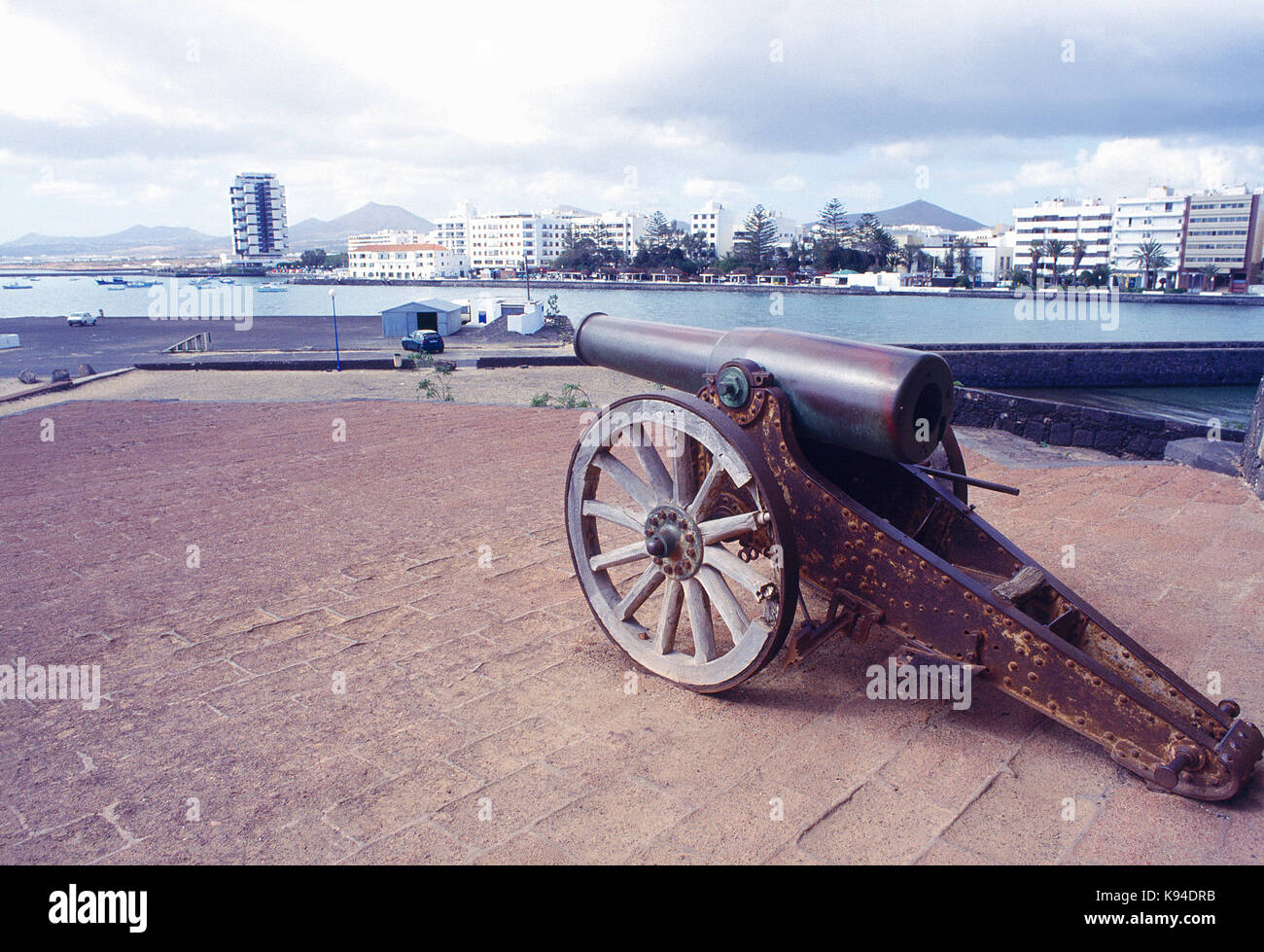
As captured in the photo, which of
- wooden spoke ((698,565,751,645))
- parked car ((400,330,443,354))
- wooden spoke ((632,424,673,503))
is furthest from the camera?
parked car ((400,330,443,354))

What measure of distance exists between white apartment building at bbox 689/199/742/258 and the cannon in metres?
168

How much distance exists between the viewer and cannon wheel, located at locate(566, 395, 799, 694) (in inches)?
115

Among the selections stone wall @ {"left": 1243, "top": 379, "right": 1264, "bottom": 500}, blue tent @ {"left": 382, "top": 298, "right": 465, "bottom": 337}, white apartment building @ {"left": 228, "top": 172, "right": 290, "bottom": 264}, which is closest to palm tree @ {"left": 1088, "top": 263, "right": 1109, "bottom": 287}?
blue tent @ {"left": 382, "top": 298, "right": 465, "bottom": 337}

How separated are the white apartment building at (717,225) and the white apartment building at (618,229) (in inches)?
406

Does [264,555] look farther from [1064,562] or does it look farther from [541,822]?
[1064,562]

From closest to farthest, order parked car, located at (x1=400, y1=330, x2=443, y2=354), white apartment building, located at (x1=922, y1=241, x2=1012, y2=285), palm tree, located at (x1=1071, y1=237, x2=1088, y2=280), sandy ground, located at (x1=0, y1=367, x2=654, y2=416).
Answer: sandy ground, located at (x1=0, y1=367, x2=654, y2=416), parked car, located at (x1=400, y1=330, x2=443, y2=354), palm tree, located at (x1=1071, y1=237, x2=1088, y2=280), white apartment building, located at (x1=922, y1=241, x2=1012, y2=285)

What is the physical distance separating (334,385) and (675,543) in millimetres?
17896

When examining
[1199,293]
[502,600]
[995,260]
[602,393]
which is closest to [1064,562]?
[502,600]

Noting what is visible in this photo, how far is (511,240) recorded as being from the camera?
17425cm

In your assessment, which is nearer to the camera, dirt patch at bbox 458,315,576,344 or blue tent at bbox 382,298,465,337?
dirt patch at bbox 458,315,576,344

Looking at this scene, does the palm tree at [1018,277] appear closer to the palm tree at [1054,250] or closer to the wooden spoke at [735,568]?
the palm tree at [1054,250]

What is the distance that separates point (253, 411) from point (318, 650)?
778 cm

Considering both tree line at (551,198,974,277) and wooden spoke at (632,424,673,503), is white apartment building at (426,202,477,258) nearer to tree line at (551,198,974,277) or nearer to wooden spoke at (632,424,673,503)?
tree line at (551,198,974,277)

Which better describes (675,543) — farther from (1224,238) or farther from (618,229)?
(618,229)
